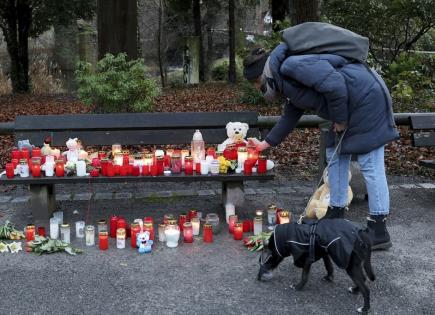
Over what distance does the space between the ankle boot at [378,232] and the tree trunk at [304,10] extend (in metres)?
6.86

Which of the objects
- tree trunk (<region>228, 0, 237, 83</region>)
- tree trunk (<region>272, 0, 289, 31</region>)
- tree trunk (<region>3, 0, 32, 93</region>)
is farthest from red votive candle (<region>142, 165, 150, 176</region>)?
tree trunk (<region>228, 0, 237, 83</region>)

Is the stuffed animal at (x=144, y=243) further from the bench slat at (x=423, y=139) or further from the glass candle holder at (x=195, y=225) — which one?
the bench slat at (x=423, y=139)

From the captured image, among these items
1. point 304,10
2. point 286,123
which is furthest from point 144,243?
point 304,10

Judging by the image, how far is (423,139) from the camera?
6.22m

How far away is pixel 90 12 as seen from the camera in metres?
18.1

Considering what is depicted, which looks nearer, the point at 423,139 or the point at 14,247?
the point at 14,247

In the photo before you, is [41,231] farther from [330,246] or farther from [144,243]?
[330,246]

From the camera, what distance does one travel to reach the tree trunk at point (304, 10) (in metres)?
10.8

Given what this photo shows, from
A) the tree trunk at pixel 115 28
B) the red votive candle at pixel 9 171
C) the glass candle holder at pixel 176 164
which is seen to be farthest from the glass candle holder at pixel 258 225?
the tree trunk at pixel 115 28

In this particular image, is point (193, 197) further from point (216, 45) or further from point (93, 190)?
point (216, 45)

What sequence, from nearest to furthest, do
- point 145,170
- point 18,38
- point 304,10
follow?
1. point 145,170
2. point 304,10
3. point 18,38

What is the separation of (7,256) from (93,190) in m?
2.12

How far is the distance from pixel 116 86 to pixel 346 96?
4880 millimetres

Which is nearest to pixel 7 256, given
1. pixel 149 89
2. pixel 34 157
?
pixel 34 157
